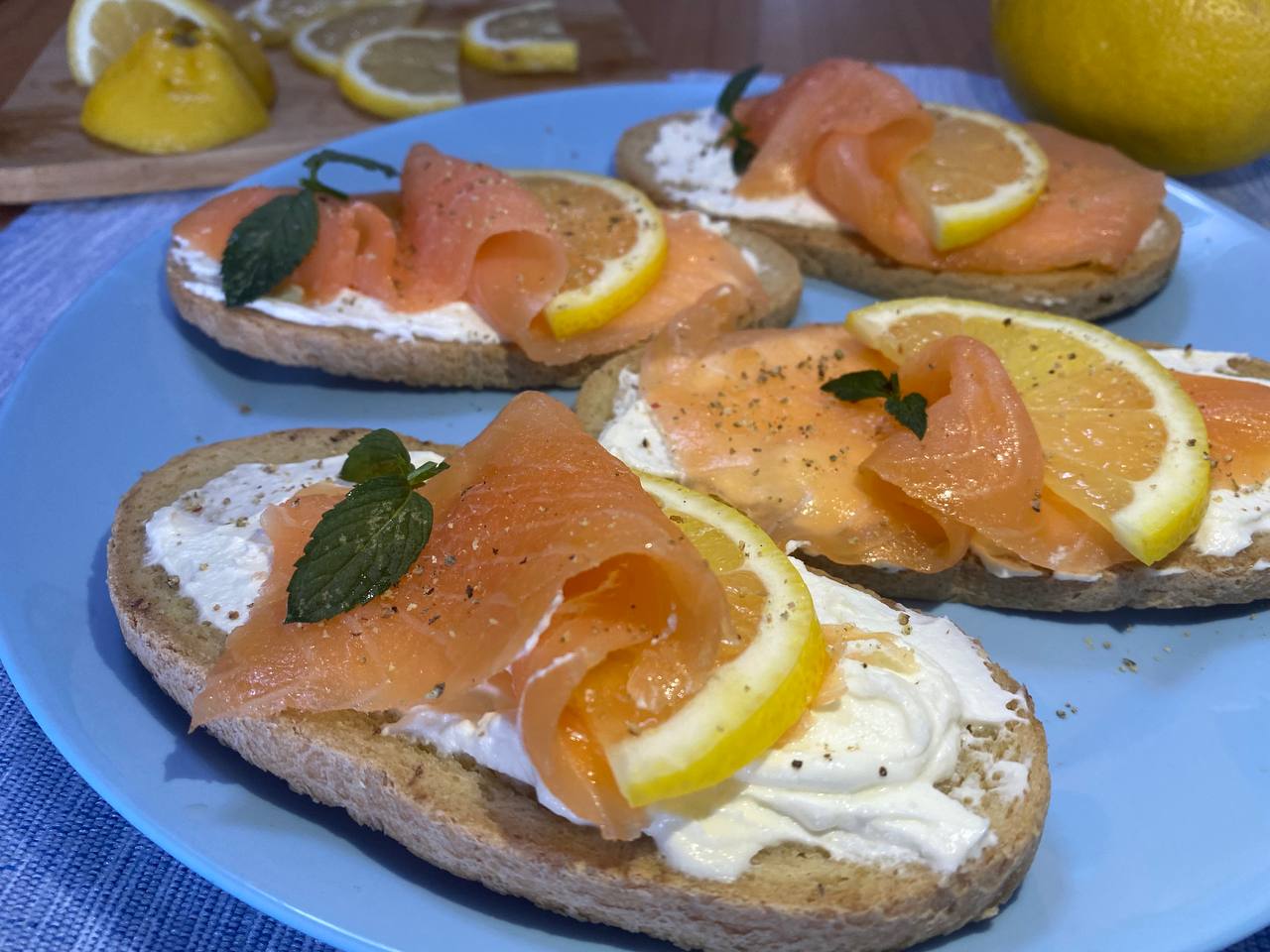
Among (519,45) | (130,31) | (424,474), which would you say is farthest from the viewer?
(519,45)

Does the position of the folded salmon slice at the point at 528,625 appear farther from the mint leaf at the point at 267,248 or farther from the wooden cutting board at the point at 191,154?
the wooden cutting board at the point at 191,154

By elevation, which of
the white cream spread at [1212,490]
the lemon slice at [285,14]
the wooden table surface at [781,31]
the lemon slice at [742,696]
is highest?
the lemon slice at [742,696]

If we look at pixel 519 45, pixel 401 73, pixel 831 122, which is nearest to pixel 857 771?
pixel 831 122

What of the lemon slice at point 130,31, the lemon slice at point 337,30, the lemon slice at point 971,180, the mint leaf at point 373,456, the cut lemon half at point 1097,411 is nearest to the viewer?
the mint leaf at point 373,456

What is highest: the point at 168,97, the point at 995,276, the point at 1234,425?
the point at 168,97

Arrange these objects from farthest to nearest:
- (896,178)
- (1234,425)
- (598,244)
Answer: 1. (896,178)
2. (598,244)
3. (1234,425)

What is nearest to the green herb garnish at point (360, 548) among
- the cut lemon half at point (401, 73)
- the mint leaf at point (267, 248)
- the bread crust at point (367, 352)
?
the bread crust at point (367, 352)

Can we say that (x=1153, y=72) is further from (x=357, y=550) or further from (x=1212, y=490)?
(x=357, y=550)

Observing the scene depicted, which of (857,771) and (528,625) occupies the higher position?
(528,625)

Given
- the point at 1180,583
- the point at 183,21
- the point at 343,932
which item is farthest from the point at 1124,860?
the point at 183,21
